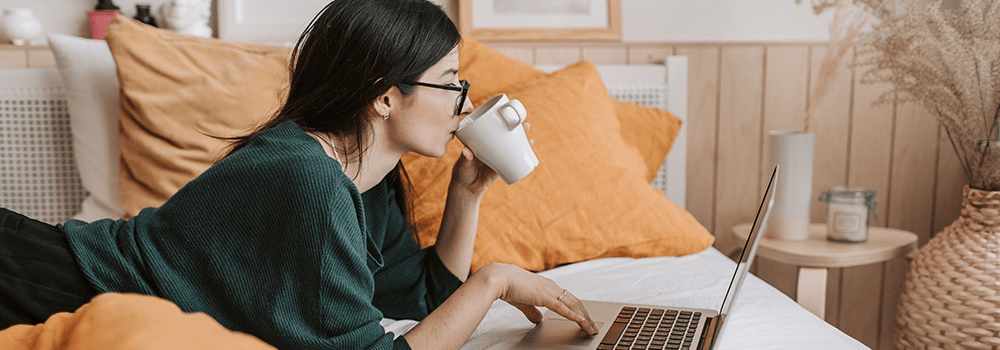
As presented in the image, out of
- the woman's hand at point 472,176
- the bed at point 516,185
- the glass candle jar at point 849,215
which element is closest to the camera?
the woman's hand at point 472,176

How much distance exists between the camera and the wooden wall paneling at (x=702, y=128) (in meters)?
1.81

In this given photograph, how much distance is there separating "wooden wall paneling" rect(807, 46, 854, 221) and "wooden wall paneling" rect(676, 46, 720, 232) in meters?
0.26

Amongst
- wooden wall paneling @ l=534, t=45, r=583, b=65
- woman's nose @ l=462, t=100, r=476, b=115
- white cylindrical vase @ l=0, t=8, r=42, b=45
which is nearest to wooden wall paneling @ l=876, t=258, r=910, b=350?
wooden wall paneling @ l=534, t=45, r=583, b=65

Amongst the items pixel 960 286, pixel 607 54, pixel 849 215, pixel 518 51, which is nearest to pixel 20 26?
pixel 518 51

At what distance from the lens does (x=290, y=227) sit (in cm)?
69

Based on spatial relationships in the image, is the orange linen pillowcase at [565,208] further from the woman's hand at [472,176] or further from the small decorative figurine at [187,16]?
the small decorative figurine at [187,16]

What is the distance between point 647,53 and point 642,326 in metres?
1.09

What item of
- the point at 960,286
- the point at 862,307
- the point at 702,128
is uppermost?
the point at 702,128

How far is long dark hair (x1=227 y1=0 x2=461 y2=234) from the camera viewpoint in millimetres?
840

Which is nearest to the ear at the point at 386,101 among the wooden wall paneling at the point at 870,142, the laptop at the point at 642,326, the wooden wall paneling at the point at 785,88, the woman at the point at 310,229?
the woman at the point at 310,229

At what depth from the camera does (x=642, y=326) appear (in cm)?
86

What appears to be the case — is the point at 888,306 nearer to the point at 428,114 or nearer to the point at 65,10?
the point at 428,114

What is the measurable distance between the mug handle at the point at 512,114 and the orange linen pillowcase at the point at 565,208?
0.37 meters

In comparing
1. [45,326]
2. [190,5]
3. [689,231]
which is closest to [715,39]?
[689,231]
